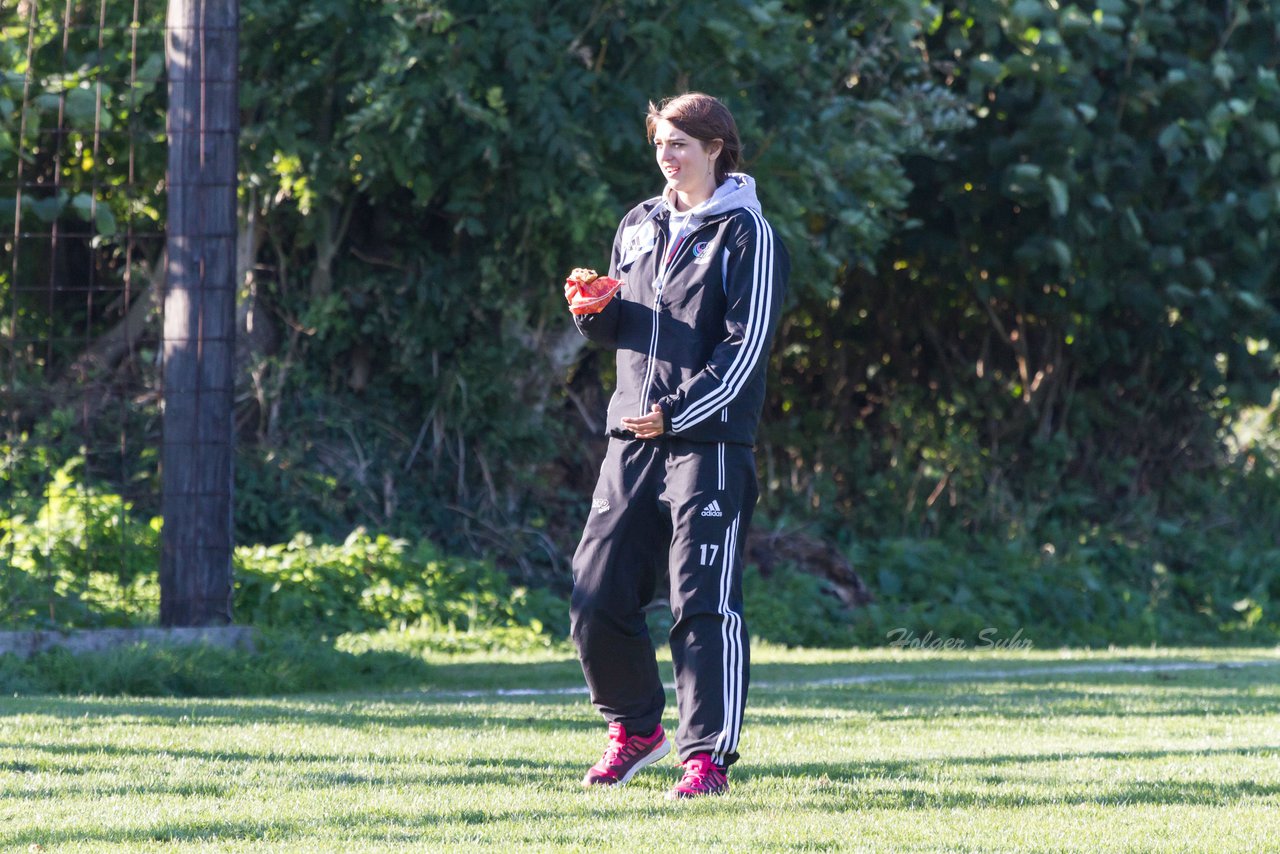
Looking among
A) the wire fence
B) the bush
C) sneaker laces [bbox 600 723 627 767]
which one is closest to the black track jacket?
sneaker laces [bbox 600 723 627 767]

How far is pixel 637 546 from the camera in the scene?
4.95 metres

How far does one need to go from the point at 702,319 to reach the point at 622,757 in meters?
1.27

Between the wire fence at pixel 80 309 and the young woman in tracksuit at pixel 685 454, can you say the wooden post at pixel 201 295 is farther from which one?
the young woman in tracksuit at pixel 685 454

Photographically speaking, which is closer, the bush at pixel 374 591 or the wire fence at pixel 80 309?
the wire fence at pixel 80 309

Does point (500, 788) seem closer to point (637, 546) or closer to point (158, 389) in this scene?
point (637, 546)

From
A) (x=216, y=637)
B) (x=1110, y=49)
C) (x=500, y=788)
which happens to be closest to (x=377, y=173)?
(x=216, y=637)

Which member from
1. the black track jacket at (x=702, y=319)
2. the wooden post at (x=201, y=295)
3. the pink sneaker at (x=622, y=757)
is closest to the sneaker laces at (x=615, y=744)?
the pink sneaker at (x=622, y=757)

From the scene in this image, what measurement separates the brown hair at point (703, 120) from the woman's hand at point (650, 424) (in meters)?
0.77

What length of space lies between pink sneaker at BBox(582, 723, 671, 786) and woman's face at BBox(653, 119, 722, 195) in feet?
5.21

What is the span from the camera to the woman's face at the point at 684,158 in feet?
16.3

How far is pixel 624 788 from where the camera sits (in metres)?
4.81

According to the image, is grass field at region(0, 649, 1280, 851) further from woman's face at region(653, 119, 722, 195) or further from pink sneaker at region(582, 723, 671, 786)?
woman's face at region(653, 119, 722, 195)

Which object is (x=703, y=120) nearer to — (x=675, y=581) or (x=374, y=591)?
(x=675, y=581)

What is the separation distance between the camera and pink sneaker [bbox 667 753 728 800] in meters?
4.68
